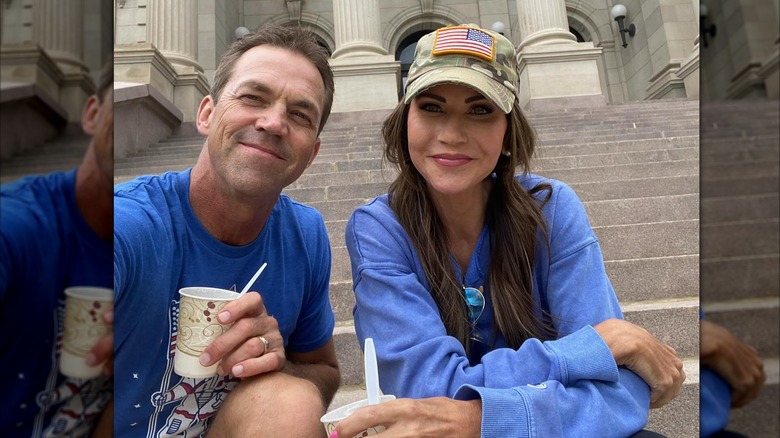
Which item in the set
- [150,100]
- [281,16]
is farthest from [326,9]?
[150,100]

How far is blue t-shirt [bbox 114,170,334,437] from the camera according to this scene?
52.3 inches

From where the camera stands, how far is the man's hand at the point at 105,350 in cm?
32

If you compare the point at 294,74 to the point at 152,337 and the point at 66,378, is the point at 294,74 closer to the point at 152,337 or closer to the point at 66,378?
the point at 152,337

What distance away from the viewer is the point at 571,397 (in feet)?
3.93

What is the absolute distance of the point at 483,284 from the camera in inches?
60.7

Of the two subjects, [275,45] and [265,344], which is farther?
[275,45]

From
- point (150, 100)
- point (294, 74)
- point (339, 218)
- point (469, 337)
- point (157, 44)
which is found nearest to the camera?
point (469, 337)

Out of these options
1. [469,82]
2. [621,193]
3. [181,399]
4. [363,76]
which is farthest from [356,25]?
[181,399]

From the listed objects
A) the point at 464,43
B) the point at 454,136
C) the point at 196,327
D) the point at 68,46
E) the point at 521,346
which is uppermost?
the point at 464,43

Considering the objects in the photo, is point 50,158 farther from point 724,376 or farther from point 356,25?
point 356,25

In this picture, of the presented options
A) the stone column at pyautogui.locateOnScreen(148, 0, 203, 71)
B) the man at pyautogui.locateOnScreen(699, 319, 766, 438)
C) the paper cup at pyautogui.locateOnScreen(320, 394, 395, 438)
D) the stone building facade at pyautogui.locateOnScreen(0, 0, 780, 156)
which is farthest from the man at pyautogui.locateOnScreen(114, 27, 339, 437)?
the stone column at pyautogui.locateOnScreen(148, 0, 203, 71)

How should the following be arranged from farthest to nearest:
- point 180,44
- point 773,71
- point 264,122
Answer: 1. point 180,44
2. point 264,122
3. point 773,71

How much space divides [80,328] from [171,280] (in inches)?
46.8

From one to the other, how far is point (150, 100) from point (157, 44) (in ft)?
7.47
